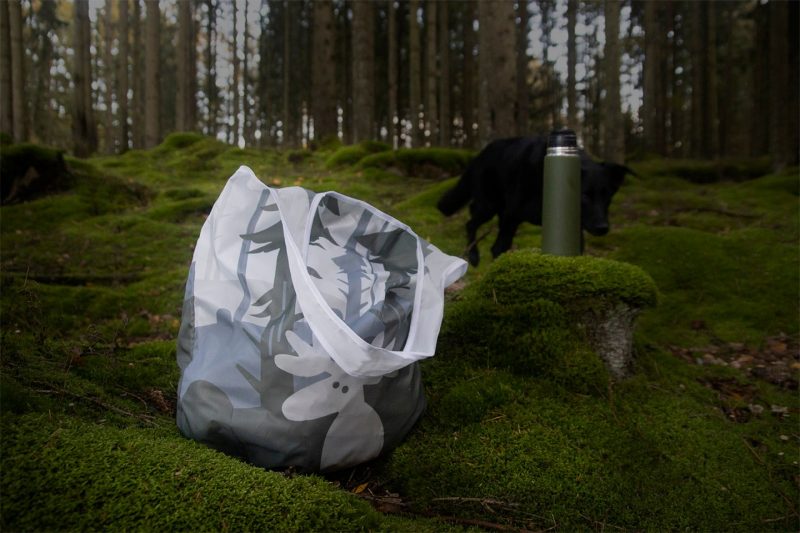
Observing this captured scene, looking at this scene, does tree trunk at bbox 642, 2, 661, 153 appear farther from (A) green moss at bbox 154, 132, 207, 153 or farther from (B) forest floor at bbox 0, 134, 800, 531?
(A) green moss at bbox 154, 132, 207, 153

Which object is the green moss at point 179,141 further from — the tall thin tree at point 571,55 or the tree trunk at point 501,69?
the tall thin tree at point 571,55

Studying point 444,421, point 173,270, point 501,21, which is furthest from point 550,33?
point 444,421

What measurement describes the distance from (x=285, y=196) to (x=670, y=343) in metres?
3.30

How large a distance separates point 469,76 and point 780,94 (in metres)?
13.3

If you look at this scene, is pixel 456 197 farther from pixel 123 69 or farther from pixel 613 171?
pixel 123 69

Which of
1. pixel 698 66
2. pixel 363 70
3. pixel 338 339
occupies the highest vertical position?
pixel 698 66

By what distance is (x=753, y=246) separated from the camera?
5.22 meters

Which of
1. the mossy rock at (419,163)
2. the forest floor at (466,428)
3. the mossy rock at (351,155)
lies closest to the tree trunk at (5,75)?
the mossy rock at (351,155)

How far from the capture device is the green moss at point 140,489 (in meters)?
1.23

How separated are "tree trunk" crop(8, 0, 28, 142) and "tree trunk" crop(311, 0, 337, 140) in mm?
6615

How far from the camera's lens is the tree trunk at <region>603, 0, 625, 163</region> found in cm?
1021

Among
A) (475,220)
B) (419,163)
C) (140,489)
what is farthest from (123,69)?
(140,489)

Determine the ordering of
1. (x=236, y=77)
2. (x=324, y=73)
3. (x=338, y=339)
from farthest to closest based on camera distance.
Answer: (x=236, y=77)
(x=324, y=73)
(x=338, y=339)

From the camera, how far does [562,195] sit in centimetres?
282
